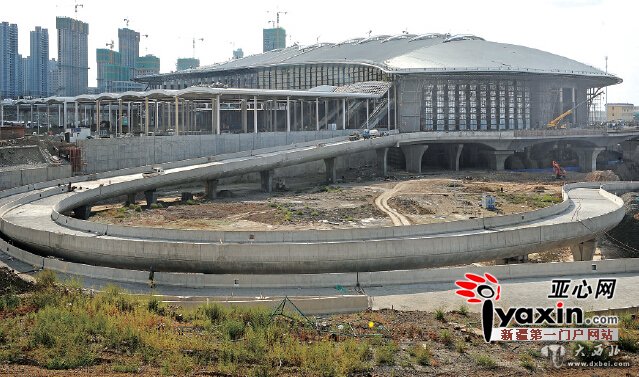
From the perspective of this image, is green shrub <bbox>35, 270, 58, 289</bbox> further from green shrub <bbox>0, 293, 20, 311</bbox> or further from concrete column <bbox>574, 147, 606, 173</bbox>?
concrete column <bbox>574, 147, 606, 173</bbox>

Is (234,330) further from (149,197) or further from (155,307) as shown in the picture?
(149,197)

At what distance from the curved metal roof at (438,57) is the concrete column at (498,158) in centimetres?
1183

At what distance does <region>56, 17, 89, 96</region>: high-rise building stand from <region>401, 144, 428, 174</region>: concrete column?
117 m

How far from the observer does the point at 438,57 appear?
98312 mm

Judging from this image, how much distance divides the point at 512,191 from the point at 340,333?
48603 mm

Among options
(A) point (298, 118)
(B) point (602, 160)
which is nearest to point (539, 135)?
(B) point (602, 160)

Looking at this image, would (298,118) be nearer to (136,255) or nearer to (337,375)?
(136,255)

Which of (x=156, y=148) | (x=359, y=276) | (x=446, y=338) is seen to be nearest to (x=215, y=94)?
(x=156, y=148)

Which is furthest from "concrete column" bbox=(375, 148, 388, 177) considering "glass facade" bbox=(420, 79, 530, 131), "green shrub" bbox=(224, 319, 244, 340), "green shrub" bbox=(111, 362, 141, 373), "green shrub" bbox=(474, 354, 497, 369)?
"green shrub" bbox=(111, 362, 141, 373)

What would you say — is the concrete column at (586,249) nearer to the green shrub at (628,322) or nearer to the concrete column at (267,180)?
the green shrub at (628,322)

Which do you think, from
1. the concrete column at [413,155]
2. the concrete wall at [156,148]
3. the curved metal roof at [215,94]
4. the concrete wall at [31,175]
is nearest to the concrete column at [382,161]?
the concrete column at [413,155]

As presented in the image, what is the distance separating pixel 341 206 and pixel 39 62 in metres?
161

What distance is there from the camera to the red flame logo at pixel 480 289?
84.8 feet

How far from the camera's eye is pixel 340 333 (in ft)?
71.6
